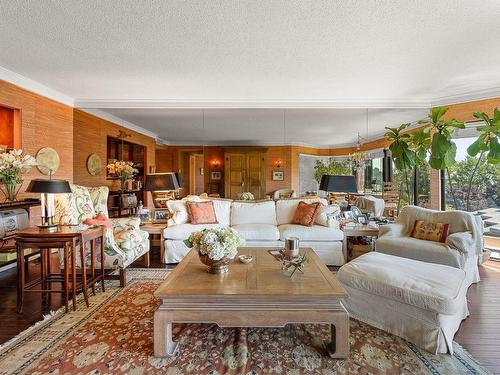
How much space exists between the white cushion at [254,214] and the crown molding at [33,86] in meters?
3.46

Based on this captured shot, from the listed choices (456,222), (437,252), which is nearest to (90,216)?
(437,252)

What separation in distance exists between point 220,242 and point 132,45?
2.39m

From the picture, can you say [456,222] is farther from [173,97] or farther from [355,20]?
[173,97]

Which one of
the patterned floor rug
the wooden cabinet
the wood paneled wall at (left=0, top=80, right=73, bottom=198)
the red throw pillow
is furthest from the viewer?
the wooden cabinet

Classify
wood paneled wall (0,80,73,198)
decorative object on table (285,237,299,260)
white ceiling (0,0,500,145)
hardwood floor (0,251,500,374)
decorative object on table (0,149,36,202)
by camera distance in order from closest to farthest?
hardwood floor (0,251,500,374), white ceiling (0,0,500,145), decorative object on table (285,237,299,260), decorative object on table (0,149,36,202), wood paneled wall (0,80,73,198)

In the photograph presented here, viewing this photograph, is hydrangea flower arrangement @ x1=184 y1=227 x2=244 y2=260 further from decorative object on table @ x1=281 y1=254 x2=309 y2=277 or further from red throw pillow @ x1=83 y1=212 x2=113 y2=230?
red throw pillow @ x1=83 y1=212 x2=113 y2=230

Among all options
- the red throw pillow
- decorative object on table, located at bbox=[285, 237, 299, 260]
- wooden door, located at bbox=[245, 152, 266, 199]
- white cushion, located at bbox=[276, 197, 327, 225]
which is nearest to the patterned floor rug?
decorative object on table, located at bbox=[285, 237, 299, 260]

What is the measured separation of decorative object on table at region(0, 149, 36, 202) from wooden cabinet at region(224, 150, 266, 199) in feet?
21.2

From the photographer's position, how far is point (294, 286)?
194 centimetres

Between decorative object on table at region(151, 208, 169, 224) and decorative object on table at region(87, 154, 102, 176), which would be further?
decorative object on table at region(87, 154, 102, 176)

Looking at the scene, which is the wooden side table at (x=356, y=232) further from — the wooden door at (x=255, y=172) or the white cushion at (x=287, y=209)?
the wooden door at (x=255, y=172)

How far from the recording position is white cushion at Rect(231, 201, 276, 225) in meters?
4.47

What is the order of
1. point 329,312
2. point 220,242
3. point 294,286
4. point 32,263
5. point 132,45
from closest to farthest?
point 329,312 → point 294,286 → point 220,242 → point 132,45 → point 32,263

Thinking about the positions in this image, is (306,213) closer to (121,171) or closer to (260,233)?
Result: (260,233)
